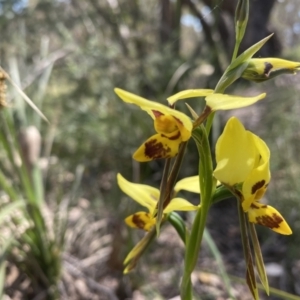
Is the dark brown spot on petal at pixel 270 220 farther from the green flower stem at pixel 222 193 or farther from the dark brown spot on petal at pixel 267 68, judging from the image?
the dark brown spot on petal at pixel 267 68

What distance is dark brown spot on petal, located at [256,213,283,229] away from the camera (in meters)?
0.44

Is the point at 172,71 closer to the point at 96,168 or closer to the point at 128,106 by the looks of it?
the point at 128,106

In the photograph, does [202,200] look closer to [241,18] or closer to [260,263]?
[260,263]

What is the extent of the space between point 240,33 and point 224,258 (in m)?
1.19

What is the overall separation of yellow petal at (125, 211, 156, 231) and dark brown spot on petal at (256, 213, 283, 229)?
0.46ft

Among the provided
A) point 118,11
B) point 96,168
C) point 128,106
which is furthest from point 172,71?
point 118,11

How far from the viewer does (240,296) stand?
125 cm

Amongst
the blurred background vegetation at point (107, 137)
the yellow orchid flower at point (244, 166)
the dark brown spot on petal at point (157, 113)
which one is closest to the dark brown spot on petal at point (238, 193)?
the yellow orchid flower at point (244, 166)

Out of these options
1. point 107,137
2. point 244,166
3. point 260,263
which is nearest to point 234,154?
point 244,166

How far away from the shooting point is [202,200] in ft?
1.50

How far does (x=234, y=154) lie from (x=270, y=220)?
0.27 feet

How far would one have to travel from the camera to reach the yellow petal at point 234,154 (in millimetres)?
414

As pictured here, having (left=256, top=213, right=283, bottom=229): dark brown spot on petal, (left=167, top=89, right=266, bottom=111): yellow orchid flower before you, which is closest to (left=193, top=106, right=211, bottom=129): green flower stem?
(left=167, top=89, right=266, bottom=111): yellow orchid flower

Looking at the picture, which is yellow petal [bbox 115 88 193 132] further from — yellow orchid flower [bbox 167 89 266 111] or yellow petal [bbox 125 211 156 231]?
yellow petal [bbox 125 211 156 231]
